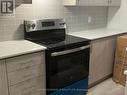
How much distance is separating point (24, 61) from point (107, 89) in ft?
5.61

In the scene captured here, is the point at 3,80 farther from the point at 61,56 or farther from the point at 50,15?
the point at 50,15

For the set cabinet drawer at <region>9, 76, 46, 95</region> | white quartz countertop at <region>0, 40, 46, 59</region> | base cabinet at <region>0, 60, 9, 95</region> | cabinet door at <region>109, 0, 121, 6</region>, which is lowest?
cabinet drawer at <region>9, 76, 46, 95</region>

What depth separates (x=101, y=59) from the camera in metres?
2.92

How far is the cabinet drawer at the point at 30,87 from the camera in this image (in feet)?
6.19

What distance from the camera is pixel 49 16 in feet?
8.78

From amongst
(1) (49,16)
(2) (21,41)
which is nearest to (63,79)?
(2) (21,41)

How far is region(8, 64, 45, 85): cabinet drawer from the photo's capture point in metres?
1.82

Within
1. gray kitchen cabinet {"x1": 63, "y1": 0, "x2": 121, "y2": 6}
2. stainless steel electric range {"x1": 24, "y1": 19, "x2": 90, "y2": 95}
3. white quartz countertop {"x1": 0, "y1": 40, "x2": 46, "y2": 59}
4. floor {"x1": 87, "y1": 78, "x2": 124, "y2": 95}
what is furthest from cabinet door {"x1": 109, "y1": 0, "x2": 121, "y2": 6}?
white quartz countertop {"x1": 0, "y1": 40, "x2": 46, "y2": 59}

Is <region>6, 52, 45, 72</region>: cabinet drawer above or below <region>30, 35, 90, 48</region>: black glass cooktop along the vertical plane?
below

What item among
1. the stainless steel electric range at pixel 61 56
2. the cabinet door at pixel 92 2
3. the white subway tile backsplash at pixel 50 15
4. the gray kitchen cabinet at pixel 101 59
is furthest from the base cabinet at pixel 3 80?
the cabinet door at pixel 92 2

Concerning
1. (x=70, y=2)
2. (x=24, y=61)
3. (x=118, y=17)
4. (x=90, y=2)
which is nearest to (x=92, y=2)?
(x=90, y=2)

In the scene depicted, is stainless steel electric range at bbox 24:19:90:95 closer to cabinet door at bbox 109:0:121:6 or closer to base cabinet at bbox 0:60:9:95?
base cabinet at bbox 0:60:9:95

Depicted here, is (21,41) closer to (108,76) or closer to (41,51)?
(41,51)

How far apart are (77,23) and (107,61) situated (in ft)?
2.98
